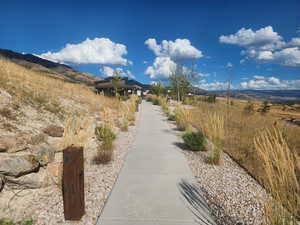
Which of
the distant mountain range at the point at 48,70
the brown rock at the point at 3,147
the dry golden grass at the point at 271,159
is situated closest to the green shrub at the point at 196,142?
the dry golden grass at the point at 271,159

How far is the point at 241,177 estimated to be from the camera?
3.34 metres

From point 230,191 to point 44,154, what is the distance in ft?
12.7

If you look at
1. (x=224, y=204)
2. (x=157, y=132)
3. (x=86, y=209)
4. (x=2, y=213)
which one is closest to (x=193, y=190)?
(x=224, y=204)

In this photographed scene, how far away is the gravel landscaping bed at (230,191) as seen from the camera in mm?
2268

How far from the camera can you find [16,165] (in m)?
2.62

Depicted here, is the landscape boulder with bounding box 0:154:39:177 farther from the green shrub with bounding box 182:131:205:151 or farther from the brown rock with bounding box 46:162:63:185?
the green shrub with bounding box 182:131:205:151

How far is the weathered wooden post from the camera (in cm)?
204

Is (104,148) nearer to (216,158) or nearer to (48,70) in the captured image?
(216,158)

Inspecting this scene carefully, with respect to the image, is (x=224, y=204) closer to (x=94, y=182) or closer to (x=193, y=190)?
(x=193, y=190)

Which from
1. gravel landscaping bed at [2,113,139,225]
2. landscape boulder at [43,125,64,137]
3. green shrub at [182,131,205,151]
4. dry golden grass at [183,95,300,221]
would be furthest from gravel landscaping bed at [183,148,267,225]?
landscape boulder at [43,125,64,137]

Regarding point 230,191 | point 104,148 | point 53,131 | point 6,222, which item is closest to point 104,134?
point 104,148

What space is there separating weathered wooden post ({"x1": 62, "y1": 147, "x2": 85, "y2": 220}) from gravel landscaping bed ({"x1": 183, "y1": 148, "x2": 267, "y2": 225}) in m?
1.99

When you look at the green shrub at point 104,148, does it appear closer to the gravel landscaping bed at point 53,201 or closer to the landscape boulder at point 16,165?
the gravel landscaping bed at point 53,201

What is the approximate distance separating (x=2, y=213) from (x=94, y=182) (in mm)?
1324
